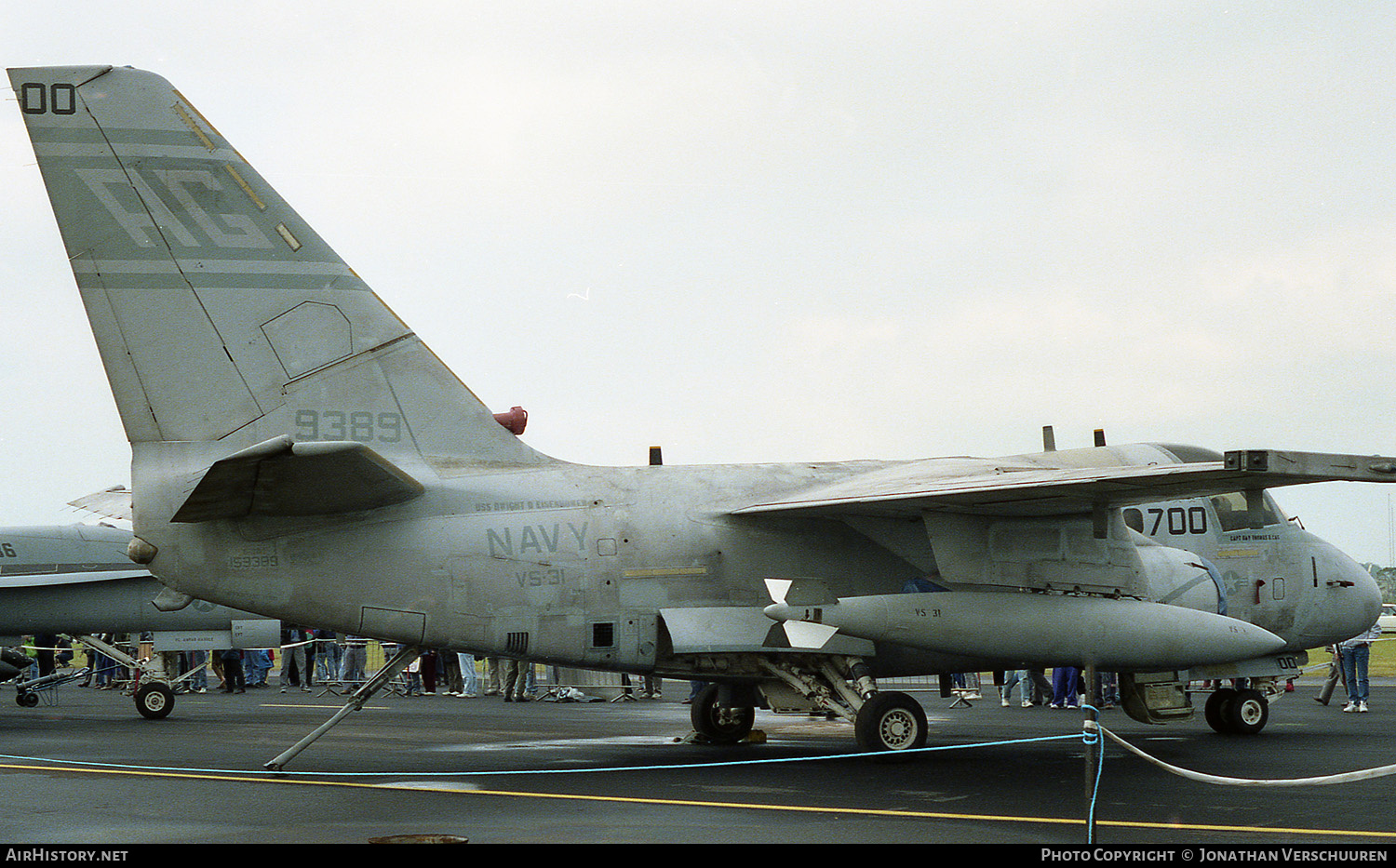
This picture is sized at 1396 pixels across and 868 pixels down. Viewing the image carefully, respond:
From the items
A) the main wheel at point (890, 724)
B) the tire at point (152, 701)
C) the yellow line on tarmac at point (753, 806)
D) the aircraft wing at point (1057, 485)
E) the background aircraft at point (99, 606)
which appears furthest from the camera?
the tire at point (152, 701)

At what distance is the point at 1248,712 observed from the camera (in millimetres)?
15227

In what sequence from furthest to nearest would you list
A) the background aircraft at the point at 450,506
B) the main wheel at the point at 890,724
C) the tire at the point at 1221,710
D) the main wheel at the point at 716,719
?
1. the tire at the point at 1221,710
2. the main wheel at the point at 716,719
3. the main wheel at the point at 890,724
4. the background aircraft at the point at 450,506

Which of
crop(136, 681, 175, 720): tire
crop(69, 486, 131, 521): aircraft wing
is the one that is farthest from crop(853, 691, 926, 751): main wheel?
crop(136, 681, 175, 720): tire

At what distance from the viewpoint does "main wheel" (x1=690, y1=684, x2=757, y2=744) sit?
15031mm

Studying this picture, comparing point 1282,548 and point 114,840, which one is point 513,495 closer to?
point 114,840

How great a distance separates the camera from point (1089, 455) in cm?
1384

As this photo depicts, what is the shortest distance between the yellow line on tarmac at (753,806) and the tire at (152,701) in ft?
24.4

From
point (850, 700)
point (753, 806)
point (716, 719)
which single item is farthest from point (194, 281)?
point (716, 719)

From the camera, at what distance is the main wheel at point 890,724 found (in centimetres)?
1212

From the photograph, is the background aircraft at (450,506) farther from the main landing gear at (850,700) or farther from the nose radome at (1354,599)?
the nose radome at (1354,599)

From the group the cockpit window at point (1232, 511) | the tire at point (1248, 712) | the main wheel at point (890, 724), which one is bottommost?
the tire at point (1248, 712)

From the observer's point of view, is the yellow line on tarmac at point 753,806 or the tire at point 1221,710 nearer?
the yellow line on tarmac at point 753,806

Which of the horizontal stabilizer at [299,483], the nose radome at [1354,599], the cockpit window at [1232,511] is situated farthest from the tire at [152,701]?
the nose radome at [1354,599]

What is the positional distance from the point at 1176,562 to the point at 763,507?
4.69 metres
